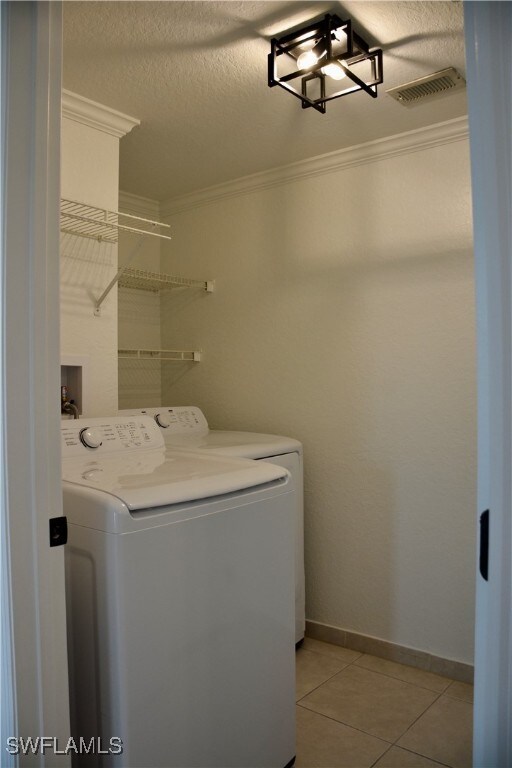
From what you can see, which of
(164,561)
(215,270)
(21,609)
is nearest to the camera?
(21,609)

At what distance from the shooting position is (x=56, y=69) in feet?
3.62

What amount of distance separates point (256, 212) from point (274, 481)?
1.77 m

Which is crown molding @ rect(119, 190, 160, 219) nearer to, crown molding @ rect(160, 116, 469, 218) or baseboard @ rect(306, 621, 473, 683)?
crown molding @ rect(160, 116, 469, 218)

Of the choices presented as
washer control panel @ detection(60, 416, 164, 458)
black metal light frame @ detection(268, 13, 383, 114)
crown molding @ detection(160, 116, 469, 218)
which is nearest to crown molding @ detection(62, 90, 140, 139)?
black metal light frame @ detection(268, 13, 383, 114)


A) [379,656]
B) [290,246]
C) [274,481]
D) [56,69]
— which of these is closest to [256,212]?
[290,246]

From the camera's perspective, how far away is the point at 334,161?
2725mm

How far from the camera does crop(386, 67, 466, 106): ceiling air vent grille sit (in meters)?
1.97

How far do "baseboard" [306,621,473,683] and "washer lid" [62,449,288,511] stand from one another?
4.19ft

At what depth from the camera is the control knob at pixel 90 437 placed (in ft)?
6.23

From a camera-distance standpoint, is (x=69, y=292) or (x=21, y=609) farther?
(x=69, y=292)

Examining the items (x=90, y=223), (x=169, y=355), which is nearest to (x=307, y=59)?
(x=90, y=223)

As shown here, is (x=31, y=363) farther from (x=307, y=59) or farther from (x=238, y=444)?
(x=238, y=444)

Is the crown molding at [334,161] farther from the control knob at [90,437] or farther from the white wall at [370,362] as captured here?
the control knob at [90,437]

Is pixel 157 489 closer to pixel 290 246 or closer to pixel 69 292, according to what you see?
pixel 69 292
